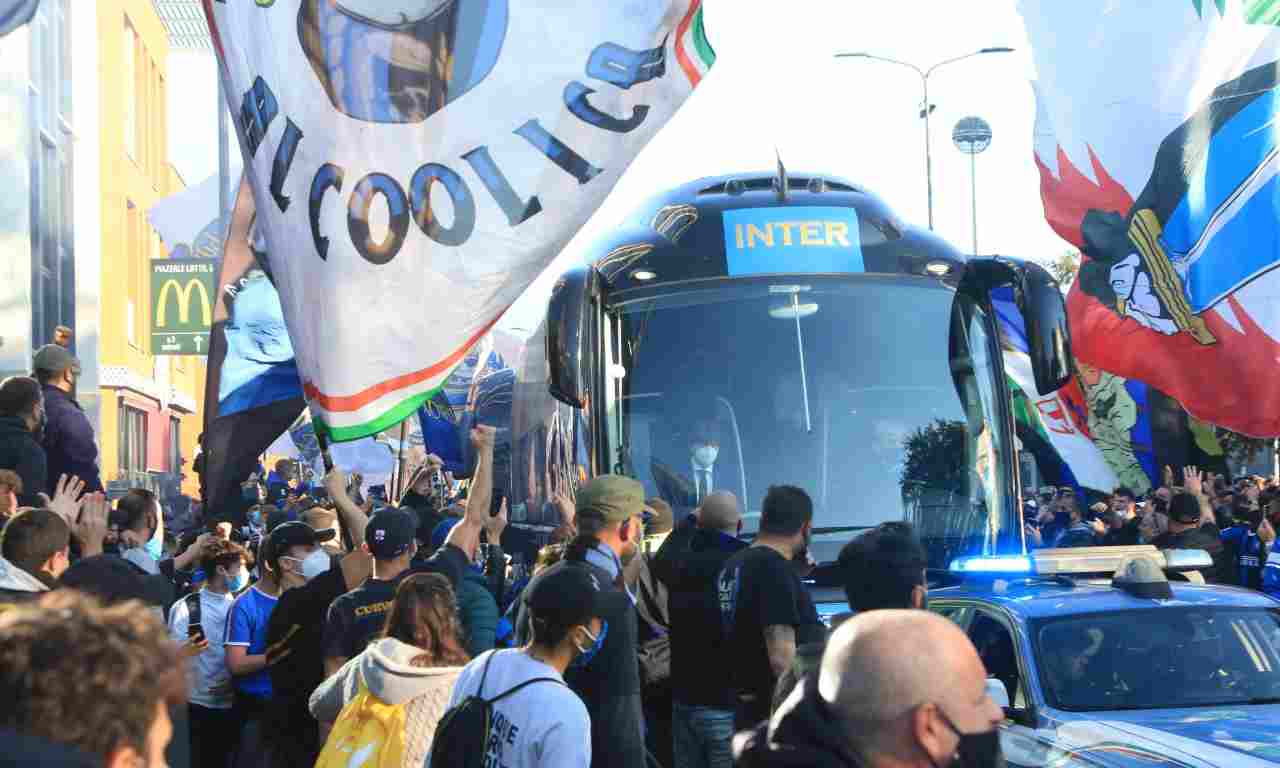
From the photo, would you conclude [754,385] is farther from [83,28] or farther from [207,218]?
[83,28]

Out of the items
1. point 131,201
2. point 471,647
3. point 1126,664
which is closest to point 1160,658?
point 1126,664

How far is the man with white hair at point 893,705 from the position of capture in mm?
2770

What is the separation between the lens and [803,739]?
285cm

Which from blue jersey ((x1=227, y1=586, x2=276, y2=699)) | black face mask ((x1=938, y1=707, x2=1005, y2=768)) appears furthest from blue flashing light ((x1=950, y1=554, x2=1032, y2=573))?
black face mask ((x1=938, y1=707, x2=1005, y2=768))

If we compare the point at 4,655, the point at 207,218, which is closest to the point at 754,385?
the point at 4,655

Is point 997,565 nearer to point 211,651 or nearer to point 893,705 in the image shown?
point 211,651

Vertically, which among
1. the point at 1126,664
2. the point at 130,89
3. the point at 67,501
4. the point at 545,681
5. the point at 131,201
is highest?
the point at 130,89

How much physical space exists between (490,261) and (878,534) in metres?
2.29

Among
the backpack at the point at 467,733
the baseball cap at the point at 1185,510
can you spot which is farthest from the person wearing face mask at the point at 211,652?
the baseball cap at the point at 1185,510

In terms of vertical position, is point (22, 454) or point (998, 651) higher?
point (22, 454)

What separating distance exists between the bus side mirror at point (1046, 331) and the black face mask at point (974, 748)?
22.5 ft

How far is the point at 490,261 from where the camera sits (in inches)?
287

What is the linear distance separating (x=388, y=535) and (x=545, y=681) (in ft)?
7.68

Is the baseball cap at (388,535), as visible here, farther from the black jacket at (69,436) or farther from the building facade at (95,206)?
the building facade at (95,206)
